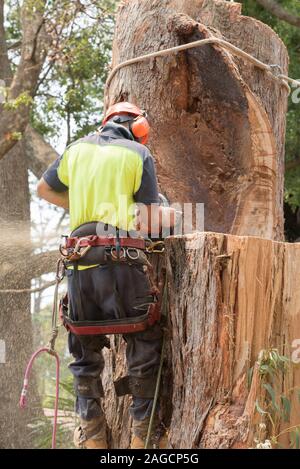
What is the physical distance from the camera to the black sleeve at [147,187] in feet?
14.0

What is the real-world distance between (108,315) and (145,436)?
0.70 metres

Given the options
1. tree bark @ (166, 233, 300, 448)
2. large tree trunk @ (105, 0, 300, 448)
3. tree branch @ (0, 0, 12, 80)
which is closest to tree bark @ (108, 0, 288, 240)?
large tree trunk @ (105, 0, 300, 448)

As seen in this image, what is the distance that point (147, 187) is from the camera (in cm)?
426

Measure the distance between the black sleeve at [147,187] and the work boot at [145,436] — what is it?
1188 mm

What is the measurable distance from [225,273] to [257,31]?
2208mm

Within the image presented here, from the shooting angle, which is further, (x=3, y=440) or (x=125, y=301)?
(x=3, y=440)

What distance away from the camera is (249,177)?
5477 mm

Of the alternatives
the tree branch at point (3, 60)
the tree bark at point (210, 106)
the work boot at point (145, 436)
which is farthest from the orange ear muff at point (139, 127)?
the tree branch at point (3, 60)

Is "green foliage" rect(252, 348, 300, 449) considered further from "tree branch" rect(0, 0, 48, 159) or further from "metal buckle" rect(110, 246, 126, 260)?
"tree branch" rect(0, 0, 48, 159)

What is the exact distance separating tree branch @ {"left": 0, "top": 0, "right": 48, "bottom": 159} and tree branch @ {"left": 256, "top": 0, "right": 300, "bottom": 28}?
271 cm

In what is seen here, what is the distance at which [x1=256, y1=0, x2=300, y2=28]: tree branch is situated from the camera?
9595 millimetres

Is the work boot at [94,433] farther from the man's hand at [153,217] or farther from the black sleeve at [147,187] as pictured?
the black sleeve at [147,187]

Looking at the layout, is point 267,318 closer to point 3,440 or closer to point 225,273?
point 225,273

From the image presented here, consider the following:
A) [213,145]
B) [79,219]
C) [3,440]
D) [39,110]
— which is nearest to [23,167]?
[39,110]
